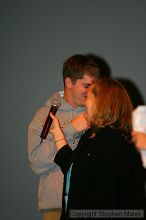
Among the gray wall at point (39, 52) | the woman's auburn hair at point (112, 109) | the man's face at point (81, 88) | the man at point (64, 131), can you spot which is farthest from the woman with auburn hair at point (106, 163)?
the gray wall at point (39, 52)

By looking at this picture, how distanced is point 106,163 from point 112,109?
23cm

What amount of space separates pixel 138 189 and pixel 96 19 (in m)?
1.64

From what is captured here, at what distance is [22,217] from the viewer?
8.87 feet

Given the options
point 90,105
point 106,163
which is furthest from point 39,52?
point 106,163

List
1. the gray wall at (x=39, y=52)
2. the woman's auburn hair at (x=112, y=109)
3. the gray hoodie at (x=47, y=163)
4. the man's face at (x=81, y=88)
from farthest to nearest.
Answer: the gray wall at (x=39, y=52), the man's face at (x=81, y=88), the gray hoodie at (x=47, y=163), the woman's auburn hair at (x=112, y=109)

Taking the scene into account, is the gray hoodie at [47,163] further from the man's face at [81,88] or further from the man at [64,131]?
the man's face at [81,88]

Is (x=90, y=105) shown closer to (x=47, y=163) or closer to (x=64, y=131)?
(x=64, y=131)

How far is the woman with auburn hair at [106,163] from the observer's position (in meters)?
1.36

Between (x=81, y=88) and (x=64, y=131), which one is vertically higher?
(x=81, y=88)

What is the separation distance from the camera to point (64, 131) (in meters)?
1.78

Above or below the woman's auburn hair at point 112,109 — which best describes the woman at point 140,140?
below

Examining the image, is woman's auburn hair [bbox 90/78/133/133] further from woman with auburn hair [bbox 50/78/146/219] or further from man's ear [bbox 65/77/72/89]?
man's ear [bbox 65/77/72/89]

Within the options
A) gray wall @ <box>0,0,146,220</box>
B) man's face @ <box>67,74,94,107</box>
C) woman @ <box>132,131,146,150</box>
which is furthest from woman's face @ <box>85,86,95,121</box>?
gray wall @ <box>0,0,146,220</box>

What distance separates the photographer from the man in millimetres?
1786
